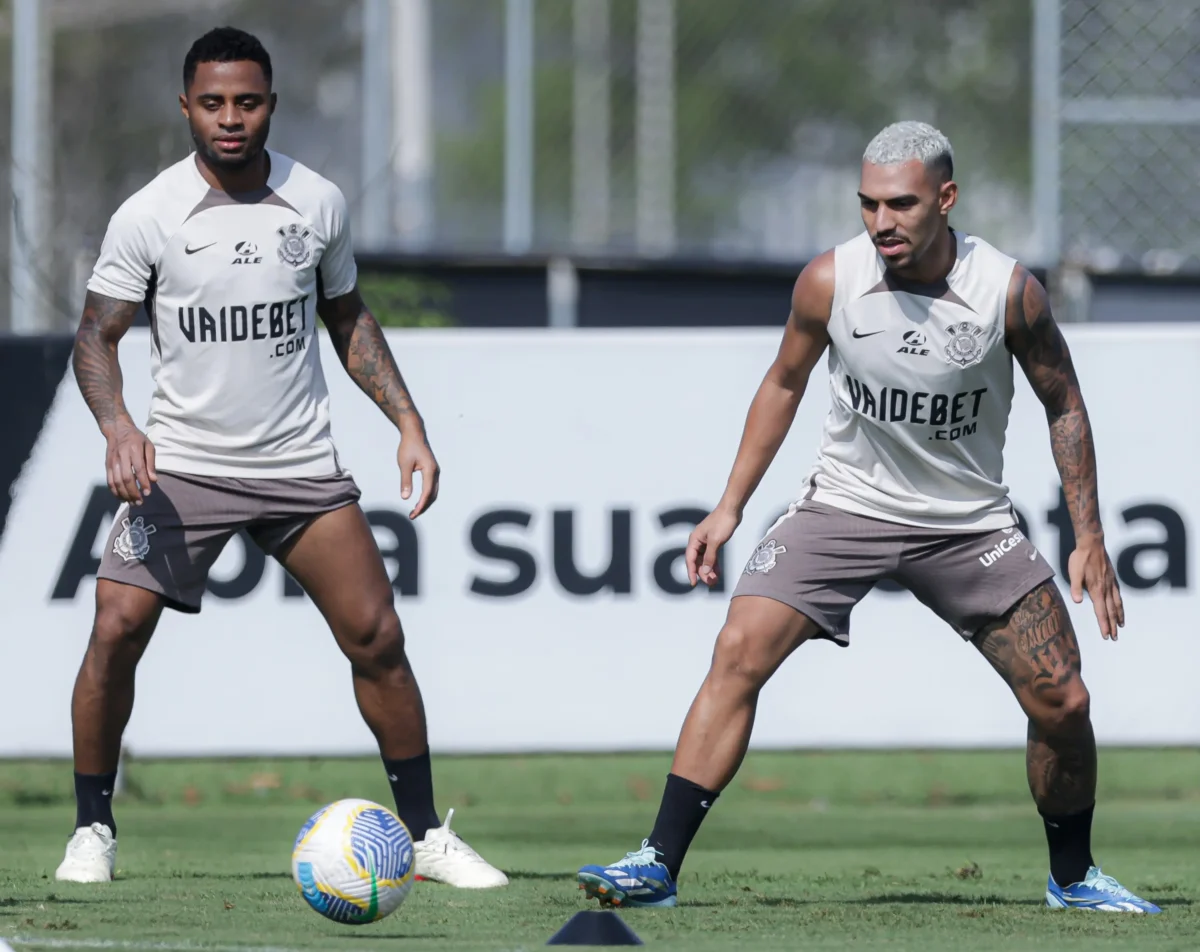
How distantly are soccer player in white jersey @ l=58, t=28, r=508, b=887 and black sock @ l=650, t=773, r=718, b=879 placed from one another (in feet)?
2.64

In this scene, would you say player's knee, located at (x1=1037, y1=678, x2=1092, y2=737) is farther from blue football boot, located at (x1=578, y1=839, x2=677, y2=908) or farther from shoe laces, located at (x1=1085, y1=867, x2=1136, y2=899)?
blue football boot, located at (x1=578, y1=839, x2=677, y2=908)

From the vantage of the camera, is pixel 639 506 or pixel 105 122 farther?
pixel 105 122

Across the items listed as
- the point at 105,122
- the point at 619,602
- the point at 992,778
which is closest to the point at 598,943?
the point at 619,602

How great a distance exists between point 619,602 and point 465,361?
1.17 metres

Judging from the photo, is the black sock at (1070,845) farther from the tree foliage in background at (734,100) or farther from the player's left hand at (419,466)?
the tree foliage in background at (734,100)

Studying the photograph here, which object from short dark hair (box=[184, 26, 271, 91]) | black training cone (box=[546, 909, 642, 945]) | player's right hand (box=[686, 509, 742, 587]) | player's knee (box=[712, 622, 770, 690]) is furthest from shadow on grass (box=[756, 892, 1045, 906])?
short dark hair (box=[184, 26, 271, 91])

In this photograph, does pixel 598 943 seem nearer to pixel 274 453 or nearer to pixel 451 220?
pixel 274 453

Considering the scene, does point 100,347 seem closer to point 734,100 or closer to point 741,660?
point 741,660

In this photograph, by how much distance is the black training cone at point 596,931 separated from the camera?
17.7ft

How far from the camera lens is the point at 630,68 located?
15859 millimetres

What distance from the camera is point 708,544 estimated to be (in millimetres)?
6305

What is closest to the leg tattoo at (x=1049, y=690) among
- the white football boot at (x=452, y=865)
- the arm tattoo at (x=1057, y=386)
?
the arm tattoo at (x=1057, y=386)

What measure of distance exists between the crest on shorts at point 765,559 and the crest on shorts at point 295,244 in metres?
1.58

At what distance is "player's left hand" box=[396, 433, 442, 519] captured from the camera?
6742 mm
